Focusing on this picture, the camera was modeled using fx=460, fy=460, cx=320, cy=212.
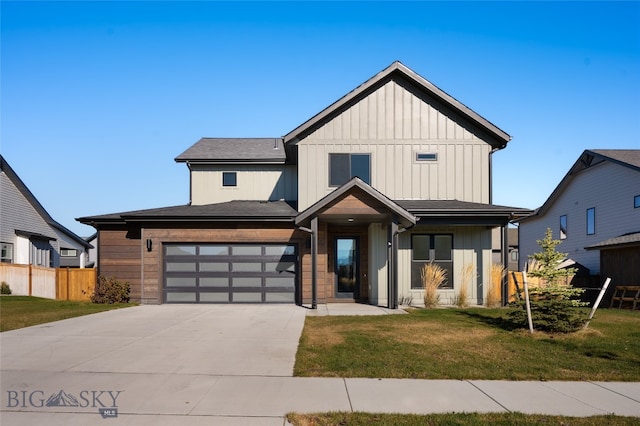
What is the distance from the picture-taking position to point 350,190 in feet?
47.0

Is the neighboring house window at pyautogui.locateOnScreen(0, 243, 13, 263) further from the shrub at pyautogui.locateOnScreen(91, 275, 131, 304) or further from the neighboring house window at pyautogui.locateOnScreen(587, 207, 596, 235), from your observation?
the neighboring house window at pyautogui.locateOnScreen(587, 207, 596, 235)

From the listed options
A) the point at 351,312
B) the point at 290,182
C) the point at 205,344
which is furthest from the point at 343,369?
the point at 290,182

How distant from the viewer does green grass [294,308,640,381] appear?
707cm

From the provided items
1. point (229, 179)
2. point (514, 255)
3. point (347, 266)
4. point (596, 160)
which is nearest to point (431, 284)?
point (347, 266)

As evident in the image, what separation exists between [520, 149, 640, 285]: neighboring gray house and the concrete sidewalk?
52.7ft

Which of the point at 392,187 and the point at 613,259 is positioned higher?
the point at 392,187

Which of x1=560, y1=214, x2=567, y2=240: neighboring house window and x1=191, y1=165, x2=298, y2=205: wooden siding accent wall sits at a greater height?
x1=191, y1=165, x2=298, y2=205: wooden siding accent wall

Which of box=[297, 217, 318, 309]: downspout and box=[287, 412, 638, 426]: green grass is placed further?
box=[297, 217, 318, 309]: downspout

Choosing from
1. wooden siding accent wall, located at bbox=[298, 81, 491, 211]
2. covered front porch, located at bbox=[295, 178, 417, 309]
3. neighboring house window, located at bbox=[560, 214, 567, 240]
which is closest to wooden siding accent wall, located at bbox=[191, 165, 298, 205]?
wooden siding accent wall, located at bbox=[298, 81, 491, 211]

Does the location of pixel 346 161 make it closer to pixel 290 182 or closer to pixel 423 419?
pixel 290 182

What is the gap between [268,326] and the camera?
11492mm

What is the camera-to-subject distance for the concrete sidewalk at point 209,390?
5.37 metres

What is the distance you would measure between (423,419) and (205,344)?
17.6ft

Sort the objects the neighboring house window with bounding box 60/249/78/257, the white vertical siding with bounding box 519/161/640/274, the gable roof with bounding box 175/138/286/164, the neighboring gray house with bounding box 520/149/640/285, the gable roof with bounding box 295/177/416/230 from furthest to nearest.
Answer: the neighboring house window with bounding box 60/249/78/257 → the white vertical siding with bounding box 519/161/640/274 → the neighboring gray house with bounding box 520/149/640/285 → the gable roof with bounding box 175/138/286/164 → the gable roof with bounding box 295/177/416/230
